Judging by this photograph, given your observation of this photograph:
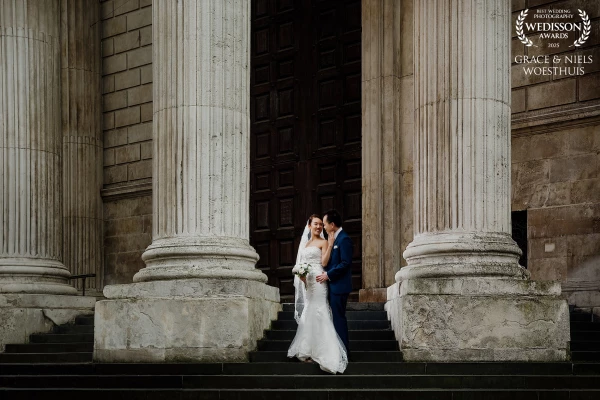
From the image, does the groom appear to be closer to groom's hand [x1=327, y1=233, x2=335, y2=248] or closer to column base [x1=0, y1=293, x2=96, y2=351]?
groom's hand [x1=327, y1=233, x2=335, y2=248]

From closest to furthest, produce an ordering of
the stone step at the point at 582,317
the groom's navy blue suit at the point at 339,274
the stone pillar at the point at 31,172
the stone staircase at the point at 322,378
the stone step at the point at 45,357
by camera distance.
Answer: the stone staircase at the point at 322,378 → the groom's navy blue suit at the point at 339,274 → the stone step at the point at 45,357 → the stone step at the point at 582,317 → the stone pillar at the point at 31,172

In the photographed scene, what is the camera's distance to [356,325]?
1670cm

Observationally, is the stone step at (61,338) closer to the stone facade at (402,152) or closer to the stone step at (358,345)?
the stone step at (358,345)

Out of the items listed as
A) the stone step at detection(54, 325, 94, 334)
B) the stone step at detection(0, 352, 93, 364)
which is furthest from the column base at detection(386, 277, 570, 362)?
the stone step at detection(54, 325, 94, 334)

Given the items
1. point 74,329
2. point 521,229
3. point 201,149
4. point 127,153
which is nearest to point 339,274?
point 201,149

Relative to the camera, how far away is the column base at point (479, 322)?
14.8 meters

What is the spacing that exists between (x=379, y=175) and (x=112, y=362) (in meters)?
7.21

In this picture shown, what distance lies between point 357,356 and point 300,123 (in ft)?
27.1

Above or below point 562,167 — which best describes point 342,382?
below

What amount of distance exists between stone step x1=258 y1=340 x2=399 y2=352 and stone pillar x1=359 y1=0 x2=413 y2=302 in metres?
5.04

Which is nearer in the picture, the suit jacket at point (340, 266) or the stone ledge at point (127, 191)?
the suit jacket at point (340, 266)

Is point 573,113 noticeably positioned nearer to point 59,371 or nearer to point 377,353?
point 377,353

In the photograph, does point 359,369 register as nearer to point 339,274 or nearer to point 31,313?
point 339,274

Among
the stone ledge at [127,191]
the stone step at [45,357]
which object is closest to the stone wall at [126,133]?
the stone ledge at [127,191]
